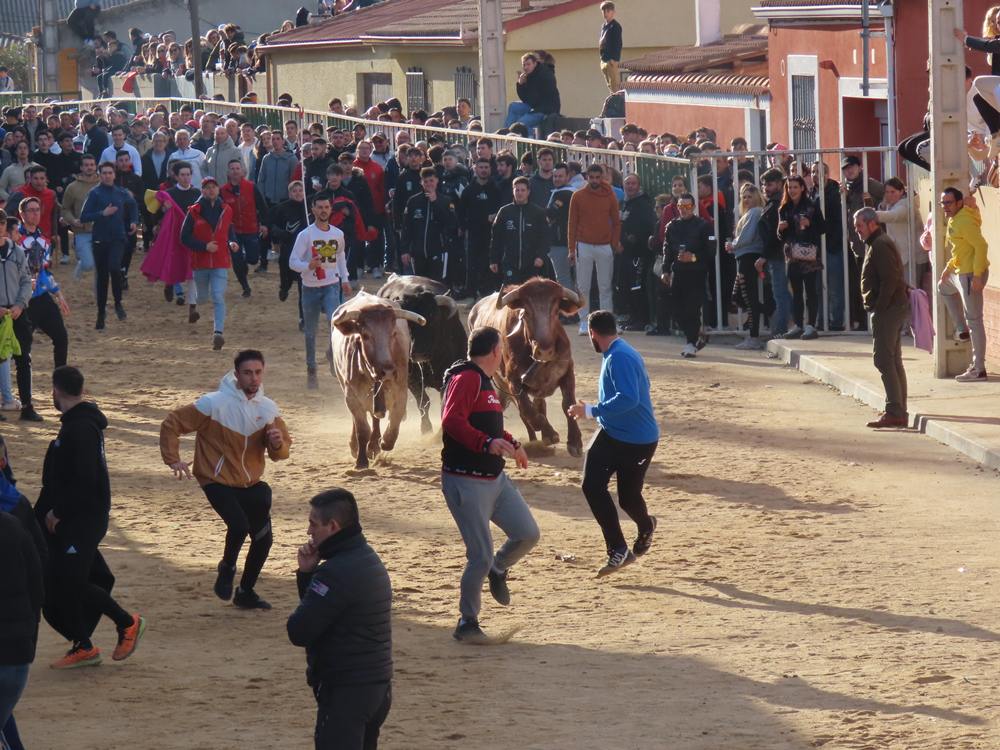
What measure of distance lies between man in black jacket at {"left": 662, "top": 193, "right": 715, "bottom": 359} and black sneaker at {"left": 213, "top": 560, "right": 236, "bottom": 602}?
9.85 meters

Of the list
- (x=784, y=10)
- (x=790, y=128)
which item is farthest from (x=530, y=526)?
(x=790, y=128)

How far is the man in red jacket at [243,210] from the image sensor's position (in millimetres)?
23922

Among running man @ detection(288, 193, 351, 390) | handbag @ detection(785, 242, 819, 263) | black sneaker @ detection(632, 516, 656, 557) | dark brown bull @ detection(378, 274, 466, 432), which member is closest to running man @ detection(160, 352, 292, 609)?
black sneaker @ detection(632, 516, 656, 557)

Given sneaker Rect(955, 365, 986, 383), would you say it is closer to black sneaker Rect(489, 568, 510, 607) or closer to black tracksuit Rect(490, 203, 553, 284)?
black tracksuit Rect(490, 203, 553, 284)

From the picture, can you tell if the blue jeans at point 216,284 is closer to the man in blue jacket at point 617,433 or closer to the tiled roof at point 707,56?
the man in blue jacket at point 617,433

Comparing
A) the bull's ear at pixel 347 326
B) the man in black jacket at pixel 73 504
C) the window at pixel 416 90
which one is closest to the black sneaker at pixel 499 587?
the man in black jacket at pixel 73 504

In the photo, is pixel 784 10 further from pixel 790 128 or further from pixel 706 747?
pixel 706 747

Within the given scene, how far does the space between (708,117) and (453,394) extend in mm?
21135

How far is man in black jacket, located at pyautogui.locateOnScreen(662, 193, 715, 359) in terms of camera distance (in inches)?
768

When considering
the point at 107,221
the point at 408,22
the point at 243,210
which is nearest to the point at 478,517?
the point at 107,221

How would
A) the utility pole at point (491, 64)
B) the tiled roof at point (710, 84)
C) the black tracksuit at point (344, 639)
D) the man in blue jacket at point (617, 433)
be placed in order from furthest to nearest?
the tiled roof at point (710, 84), the utility pole at point (491, 64), the man in blue jacket at point (617, 433), the black tracksuit at point (344, 639)

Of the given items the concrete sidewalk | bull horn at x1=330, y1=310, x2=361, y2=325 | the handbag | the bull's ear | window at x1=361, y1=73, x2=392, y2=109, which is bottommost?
the concrete sidewalk

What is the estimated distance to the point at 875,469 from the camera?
14078 mm

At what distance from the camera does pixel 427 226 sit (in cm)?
2322
